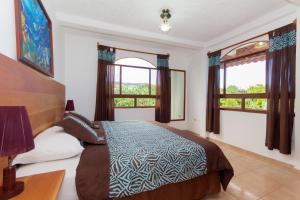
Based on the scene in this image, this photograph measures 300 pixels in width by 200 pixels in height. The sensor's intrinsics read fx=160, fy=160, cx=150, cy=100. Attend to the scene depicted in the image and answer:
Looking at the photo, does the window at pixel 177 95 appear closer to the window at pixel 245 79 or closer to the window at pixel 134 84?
the window at pixel 134 84

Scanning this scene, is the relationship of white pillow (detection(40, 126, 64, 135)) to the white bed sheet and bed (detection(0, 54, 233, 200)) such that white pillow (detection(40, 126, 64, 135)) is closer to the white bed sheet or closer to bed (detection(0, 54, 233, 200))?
bed (detection(0, 54, 233, 200))

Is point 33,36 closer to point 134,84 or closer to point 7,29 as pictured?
point 7,29

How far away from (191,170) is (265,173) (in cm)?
165

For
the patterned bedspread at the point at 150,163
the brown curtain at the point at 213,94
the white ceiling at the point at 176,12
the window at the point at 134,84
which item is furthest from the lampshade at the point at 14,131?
the brown curtain at the point at 213,94

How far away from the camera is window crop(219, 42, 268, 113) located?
3.07m

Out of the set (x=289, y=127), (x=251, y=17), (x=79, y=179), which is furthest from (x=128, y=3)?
(x=289, y=127)

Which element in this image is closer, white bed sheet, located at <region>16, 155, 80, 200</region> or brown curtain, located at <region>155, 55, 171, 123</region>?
white bed sheet, located at <region>16, 155, 80, 200</region>

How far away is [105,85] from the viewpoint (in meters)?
3.89

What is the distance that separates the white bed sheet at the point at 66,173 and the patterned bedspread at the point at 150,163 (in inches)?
10.7

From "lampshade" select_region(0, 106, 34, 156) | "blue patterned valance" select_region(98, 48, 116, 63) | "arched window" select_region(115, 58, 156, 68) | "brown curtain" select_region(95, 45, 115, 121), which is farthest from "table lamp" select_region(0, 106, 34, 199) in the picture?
"arched window" select_region(115, 58, 156, 68)

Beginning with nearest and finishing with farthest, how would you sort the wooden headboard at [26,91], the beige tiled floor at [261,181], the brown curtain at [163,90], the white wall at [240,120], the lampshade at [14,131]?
the lampshade at [14,131], the wooden headboard at [26,91], the beige tiled floor at [261,181], the white wall at [240,120], the brown curtain at [163,90]

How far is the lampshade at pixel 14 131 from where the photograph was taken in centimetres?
67

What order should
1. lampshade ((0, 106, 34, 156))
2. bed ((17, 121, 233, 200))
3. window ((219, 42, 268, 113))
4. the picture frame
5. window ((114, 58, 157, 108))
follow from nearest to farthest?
lampshade ((0, 106, 34, 156))
bed ((17, 121, 233, 200))
the picture frame
window ((219, 42, 268, 113))
window ((114, 58, 157, 108))

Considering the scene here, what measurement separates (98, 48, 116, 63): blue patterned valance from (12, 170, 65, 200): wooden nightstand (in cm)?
327
